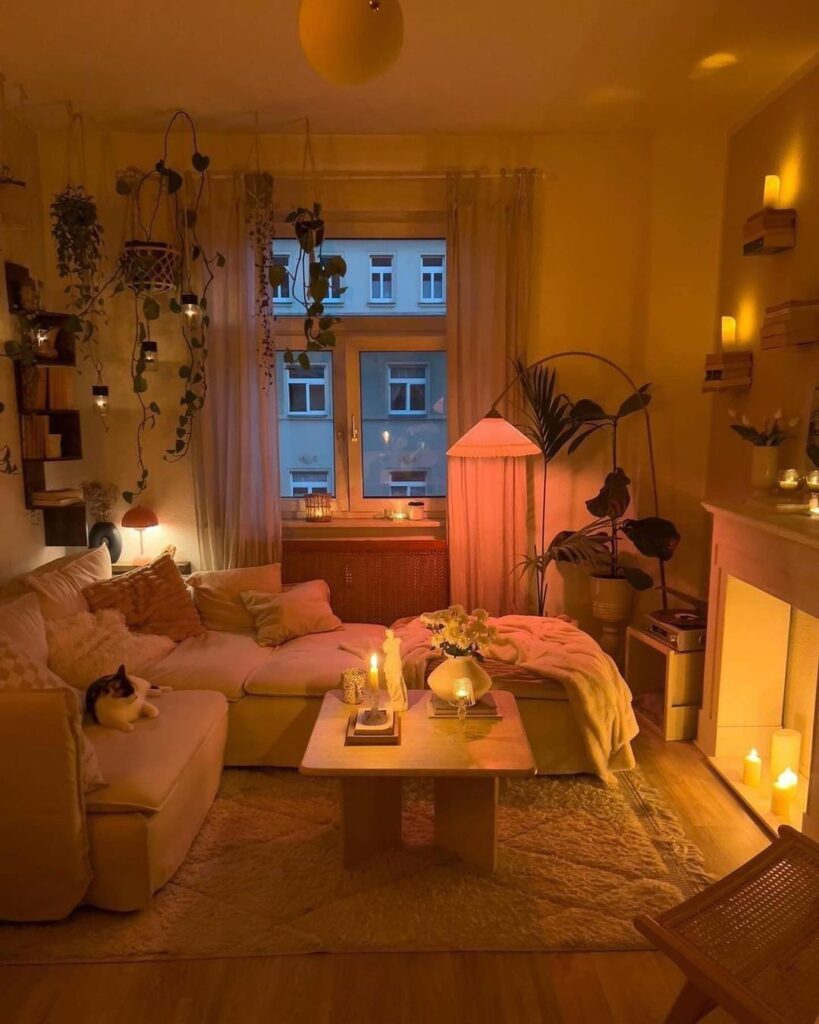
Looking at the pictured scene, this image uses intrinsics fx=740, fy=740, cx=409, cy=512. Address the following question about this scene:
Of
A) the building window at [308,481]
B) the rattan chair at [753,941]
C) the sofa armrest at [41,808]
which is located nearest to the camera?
the rattan chair at [753,941]

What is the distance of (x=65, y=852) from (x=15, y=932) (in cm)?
31

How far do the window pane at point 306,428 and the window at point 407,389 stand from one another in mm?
360

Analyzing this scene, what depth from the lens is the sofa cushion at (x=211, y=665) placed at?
3.16 meters

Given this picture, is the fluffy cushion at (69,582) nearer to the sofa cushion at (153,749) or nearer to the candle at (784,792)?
the sofa cushion at (153,749)

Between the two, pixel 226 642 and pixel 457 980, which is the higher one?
pixel 226 642

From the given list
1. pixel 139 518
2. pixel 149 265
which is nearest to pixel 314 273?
pixel 149 265

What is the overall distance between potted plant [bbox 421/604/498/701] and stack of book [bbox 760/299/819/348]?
1.62 metres

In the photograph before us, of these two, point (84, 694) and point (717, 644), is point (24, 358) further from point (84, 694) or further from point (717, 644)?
point (717, 644)

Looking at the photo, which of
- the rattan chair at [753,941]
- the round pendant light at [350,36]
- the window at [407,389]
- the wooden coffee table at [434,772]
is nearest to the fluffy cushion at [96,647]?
the wooden coffee table at [434,772]

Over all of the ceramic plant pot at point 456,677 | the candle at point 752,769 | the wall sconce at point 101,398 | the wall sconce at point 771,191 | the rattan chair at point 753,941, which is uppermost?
the wall sconce at point 771,191

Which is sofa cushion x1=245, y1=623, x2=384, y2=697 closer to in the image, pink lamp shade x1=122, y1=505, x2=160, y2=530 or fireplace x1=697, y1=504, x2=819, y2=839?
pink lamp shade x1=122, y1=505, x2=160, y2=530

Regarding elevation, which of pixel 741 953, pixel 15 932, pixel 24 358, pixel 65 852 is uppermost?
pixel 24 358

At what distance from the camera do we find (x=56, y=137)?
12.8ft

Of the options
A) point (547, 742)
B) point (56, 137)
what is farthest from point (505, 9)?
point (547, 742)
